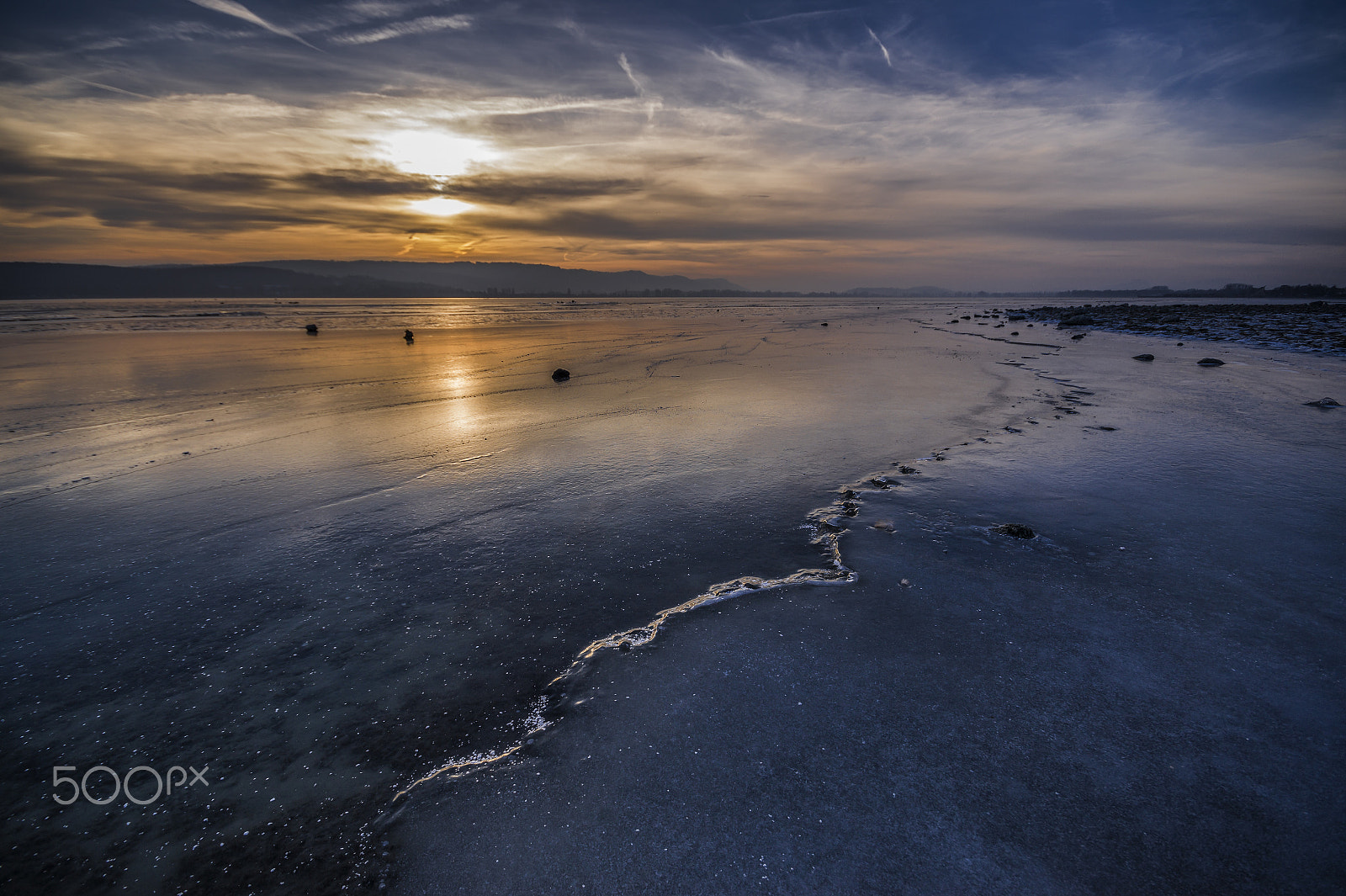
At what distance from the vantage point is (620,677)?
3.18 metres

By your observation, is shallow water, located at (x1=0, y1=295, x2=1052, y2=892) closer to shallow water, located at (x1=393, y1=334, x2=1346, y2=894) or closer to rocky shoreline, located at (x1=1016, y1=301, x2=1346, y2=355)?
shallow water, located at (x1=393, y1=334, x2=1346, y2=894)

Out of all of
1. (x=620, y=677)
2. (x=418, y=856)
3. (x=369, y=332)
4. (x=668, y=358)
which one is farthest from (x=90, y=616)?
(x=369, y=332)

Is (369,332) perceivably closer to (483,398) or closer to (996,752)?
(483,398)

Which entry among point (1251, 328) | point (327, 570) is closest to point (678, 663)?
point (327, 570)

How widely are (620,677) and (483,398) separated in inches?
364

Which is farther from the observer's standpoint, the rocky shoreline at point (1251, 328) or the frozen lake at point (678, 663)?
the rocky shoreline at point (1251, 328)

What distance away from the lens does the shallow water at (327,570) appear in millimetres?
2420

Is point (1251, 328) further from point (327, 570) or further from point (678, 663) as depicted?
point (327, 570)

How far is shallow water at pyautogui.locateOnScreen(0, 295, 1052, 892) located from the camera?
2.42 meters

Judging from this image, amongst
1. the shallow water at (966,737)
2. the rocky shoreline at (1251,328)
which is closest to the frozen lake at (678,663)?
the shallow water at (966,737)

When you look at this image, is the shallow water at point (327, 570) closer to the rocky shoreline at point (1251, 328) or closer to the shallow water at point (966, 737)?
the shallow water at point (966, 737)

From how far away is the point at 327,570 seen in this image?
4.34 m

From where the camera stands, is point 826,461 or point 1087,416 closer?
point 826,461

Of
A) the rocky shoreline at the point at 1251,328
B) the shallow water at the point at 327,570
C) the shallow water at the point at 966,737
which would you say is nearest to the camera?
the shallow water at the point at 966,737
